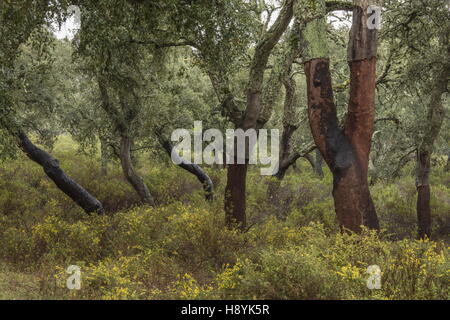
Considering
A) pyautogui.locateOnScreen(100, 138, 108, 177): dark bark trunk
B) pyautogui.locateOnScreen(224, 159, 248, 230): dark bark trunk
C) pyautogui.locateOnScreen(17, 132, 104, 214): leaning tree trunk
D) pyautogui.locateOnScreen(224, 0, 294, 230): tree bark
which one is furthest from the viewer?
pyautogui.locateOnScreen(100, 138, 108, 177): dark bark trunk

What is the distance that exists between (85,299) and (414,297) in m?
4.03

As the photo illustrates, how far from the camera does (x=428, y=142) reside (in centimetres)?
1248

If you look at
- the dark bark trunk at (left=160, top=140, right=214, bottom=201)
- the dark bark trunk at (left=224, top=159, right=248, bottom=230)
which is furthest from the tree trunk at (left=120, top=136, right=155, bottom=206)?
the dark bark trunk at (left=224, top=159, right=248, bottom=230)

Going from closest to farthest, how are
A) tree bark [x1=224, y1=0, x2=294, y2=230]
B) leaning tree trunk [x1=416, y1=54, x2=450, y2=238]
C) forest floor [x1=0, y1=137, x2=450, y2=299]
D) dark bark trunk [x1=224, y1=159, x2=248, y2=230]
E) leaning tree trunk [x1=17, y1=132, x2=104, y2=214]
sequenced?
forest floor [x1=0, y1=137, x2=450, y2=299] < tree bark [x1=224, y1=0, x2=294, y2=230] < dark bark trunk [x1=224, y1=159, x2=248, y2=230] < leaning tree trunk [x1=416, y1=54, x2=450, y2=238] < leaning tree trunk [x1=17, y1=132, x2=104, y2=214]

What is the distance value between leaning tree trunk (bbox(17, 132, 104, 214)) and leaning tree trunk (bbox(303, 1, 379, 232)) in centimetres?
804

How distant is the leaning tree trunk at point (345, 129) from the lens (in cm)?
725

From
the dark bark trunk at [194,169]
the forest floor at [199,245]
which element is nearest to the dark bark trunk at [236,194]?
the forest floor at [199,245]

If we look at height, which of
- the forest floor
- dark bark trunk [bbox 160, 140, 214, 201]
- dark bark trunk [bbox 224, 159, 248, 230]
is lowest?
the forest floor

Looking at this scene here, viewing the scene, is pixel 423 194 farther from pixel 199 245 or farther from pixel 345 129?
pixel 199 245

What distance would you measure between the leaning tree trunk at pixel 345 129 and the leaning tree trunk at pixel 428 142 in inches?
227

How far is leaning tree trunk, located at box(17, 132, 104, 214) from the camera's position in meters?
12.2

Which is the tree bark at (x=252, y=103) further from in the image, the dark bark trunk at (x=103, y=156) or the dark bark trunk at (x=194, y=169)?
the dark bark trunk at (x=103, y=156)

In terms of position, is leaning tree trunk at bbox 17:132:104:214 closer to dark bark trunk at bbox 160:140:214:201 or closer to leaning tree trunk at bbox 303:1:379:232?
dark bark trunk at bbox 160:140:214:201
